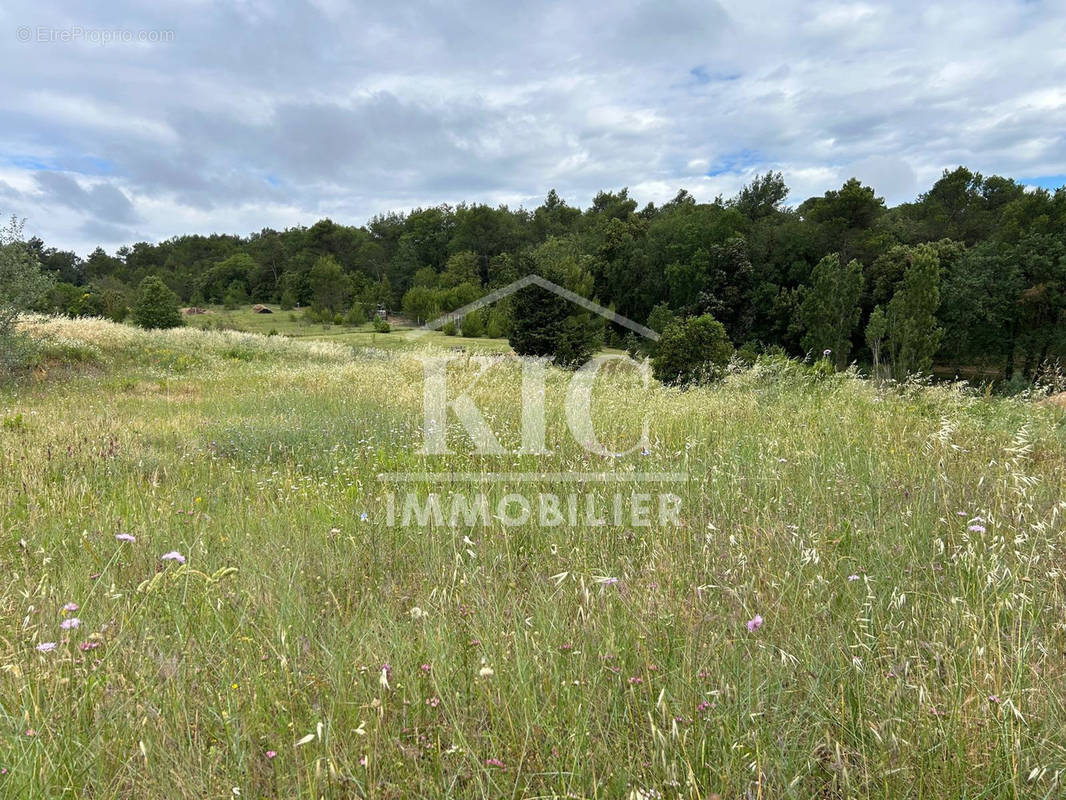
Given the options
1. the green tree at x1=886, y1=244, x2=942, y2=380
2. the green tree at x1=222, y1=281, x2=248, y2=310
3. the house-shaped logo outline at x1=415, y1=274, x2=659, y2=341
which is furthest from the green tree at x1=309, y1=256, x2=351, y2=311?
the green tree at x1=886, y1=244, x2=942, y2=380

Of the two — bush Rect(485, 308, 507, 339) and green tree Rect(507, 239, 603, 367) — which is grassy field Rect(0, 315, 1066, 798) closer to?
green tree Rect(507, 239, 603, 367)

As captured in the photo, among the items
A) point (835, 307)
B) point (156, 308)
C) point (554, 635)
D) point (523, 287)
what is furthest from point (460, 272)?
point (554, 635)

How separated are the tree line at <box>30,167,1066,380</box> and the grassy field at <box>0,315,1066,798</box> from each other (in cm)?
1695

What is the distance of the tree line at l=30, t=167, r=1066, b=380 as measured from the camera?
36.7 metres

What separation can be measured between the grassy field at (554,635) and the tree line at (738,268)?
55.6ft

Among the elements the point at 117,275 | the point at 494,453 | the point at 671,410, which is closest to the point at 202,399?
the point at 494,453

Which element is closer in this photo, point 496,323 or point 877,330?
point 877,330

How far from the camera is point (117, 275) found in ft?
232

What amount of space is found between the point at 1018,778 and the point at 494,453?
390 centimetres

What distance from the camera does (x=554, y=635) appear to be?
191 cm

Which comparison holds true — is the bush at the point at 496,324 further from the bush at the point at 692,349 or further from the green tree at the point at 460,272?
the bush at the point at 692,349

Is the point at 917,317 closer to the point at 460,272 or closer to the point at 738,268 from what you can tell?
the point at 738,268

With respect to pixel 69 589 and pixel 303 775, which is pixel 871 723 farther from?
pixel 69 589

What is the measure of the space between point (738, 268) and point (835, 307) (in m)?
13.8
